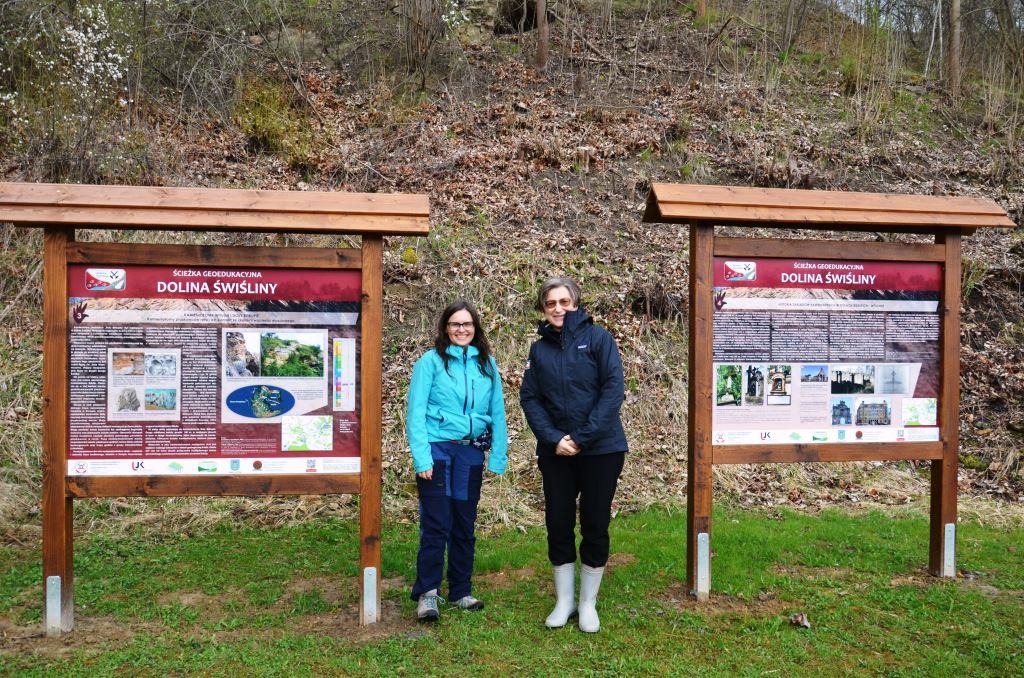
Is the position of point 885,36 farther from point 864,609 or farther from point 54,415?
point 54,415

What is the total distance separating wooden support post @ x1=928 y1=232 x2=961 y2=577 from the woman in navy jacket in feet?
8.89

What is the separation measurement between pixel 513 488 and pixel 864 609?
3461 mm

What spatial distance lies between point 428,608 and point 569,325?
2.01 meters

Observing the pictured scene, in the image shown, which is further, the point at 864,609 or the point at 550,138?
→ the point at 550,138

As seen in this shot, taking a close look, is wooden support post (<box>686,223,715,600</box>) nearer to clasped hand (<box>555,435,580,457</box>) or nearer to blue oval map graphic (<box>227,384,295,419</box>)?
clasped hand (<box>555,435,580,457</box>)

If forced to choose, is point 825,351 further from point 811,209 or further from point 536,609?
point 536,609

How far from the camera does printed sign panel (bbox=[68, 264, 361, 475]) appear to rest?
4.44 metres

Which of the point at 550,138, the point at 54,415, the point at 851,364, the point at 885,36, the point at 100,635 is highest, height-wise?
the point at 885,36

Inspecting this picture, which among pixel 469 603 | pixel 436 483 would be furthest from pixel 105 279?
pixel 469 603

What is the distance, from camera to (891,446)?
5.28 m

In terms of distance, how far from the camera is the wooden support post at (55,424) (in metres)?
4.35

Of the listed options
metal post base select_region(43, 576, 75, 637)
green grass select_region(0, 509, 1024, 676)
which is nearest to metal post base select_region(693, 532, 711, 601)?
green grass select_region(0, 509, 1024, 676)

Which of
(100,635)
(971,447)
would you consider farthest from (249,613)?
(971,447)

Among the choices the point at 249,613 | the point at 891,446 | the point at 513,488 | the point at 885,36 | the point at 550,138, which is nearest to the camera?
the point at 249,613
